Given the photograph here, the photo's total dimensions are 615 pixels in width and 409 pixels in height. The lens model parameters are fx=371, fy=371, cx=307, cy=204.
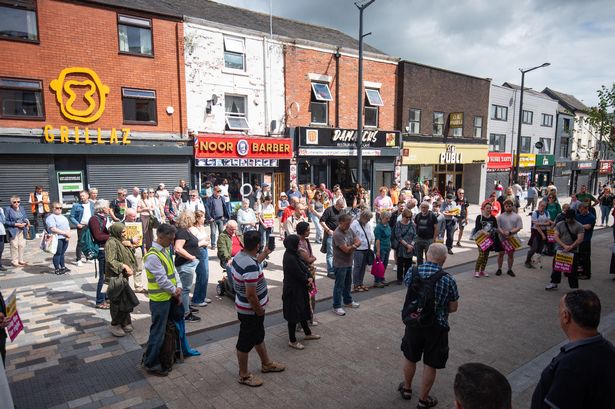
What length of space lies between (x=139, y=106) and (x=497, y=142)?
86.6ft

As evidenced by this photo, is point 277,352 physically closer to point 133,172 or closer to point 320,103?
point 133,172

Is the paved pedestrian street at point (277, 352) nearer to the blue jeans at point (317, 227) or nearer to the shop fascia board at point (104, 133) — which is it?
the blue jeans at point (317, 227)

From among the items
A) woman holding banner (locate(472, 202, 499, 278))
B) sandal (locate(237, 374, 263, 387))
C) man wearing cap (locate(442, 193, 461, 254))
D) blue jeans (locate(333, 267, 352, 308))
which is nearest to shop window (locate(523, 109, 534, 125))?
man wearing cap (locate(442, 193, 461, 254))

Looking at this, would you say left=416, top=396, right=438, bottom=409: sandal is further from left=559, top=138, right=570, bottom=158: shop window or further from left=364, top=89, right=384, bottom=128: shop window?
left=559, top=138, right=570, bottom=158: shop window

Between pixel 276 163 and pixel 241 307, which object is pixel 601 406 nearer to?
pixel 241 307

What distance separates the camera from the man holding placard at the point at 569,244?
7637 millimetres

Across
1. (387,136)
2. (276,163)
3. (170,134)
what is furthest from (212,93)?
(387,136)

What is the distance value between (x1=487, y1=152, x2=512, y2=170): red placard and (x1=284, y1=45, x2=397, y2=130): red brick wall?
35.1 feet

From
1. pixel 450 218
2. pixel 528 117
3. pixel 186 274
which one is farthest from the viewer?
pixel 528 117

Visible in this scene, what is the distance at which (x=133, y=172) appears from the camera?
14.8m

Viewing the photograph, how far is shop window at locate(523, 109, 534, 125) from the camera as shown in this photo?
32.3 metres

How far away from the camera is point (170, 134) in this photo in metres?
15.6

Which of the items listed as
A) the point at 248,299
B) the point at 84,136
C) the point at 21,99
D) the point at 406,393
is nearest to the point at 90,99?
the point at 84,136

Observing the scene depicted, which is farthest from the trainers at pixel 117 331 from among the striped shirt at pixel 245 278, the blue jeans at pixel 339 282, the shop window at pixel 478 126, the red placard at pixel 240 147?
the shop window at pixel 478 126
